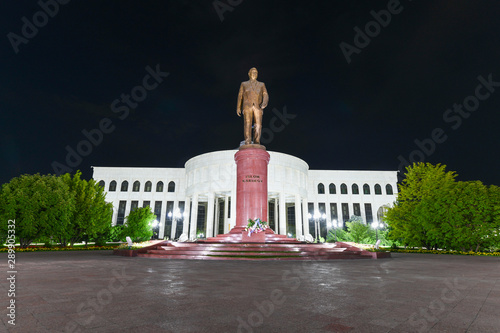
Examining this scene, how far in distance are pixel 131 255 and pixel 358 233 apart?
3102 cm

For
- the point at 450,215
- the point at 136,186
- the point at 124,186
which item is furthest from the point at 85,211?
the point at 124,186

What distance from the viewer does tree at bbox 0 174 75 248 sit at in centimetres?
2130

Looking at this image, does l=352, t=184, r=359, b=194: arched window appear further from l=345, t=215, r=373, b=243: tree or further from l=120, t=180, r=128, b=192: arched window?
l=120, t=180, r=128, b=192: arched window

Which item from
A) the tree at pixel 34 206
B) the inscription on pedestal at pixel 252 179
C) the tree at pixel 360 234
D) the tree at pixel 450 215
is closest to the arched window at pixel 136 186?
the tree at pixel 34 206

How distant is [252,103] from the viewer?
68.9 feet

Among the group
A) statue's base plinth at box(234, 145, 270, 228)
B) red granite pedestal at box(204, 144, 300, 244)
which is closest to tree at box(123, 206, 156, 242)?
red granite pedestal at box(204, 144, 300, 244)

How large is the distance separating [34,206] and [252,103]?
64.4 feet

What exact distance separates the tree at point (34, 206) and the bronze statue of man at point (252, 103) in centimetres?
1732

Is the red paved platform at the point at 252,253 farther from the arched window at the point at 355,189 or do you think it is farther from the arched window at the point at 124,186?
the arched window at the point at 124,186

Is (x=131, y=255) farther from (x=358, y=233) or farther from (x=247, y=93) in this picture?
(x=358, y=233)

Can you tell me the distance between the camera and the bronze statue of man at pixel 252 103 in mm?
21016

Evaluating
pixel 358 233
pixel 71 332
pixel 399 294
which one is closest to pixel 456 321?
pixel 399 294

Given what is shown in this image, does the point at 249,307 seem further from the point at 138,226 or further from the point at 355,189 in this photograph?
the point at 355,189

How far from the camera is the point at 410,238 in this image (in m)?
25.6
